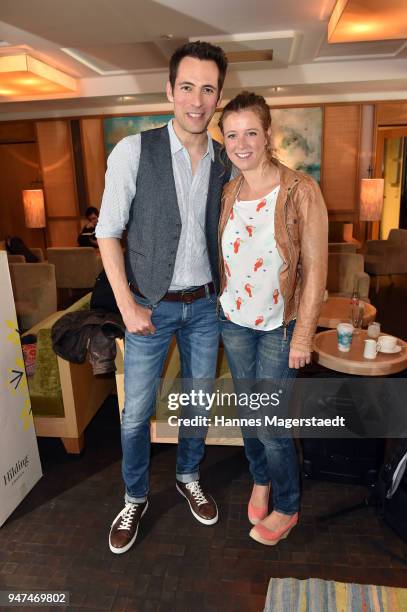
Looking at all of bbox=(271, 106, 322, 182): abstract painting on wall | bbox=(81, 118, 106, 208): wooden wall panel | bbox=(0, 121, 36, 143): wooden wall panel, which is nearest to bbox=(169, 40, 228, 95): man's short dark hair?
bbox=(271, 106, 322, 182): abstract painting on wall

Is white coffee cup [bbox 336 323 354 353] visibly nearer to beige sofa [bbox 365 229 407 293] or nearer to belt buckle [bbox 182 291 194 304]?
belt buckle [bbox 182 291 194 304]

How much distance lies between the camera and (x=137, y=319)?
1.76 meters

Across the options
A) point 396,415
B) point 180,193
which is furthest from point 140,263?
point 396,415

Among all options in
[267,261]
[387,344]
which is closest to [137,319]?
[267,261]

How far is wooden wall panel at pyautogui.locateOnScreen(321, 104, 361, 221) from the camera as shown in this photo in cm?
762

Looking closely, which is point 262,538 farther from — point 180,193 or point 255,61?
point 255,61

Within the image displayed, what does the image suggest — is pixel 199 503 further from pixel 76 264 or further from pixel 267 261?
pixel 76 264

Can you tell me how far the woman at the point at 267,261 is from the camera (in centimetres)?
163

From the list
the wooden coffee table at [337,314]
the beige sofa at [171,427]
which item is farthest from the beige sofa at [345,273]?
the beige sofa at [171,427]

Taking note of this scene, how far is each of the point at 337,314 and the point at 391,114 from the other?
5.29 meters

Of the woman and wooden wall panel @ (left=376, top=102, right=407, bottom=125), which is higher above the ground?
wooden wall panel @ (left=376, top=102, right=407, bottom=125)

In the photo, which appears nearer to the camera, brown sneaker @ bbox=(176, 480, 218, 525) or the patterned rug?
the patterned rug

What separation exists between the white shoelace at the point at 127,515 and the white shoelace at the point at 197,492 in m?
0.28

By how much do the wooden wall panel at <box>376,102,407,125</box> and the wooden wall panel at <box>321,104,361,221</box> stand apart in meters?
0.35
